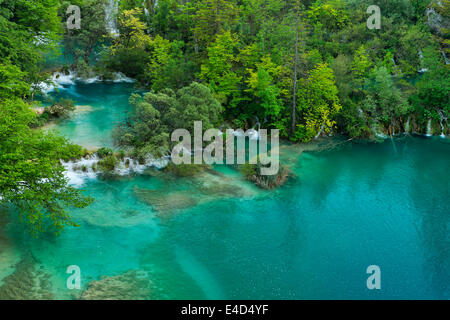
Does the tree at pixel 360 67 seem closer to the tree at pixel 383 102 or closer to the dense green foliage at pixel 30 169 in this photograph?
the tree at pixel 383 102

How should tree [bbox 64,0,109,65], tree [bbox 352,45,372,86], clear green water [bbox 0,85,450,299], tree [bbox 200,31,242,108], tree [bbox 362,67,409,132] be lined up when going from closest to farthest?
clear green water [bbox 0,85,450,299] < tree [bbox 200,31,242,108] < tree [bbox 362,67,409,132] < tree [bbox 352,45,372,86] < tree [bbox 64,0,109,65]

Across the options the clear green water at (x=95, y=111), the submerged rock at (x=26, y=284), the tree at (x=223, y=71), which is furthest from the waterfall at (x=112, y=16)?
the submerged rock at (x=26, y=284)

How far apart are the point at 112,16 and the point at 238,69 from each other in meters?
22.9

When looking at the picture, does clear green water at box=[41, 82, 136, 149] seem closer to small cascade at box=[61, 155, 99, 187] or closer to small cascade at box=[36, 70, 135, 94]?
small cascade at box=[36, 70, 135, 94]

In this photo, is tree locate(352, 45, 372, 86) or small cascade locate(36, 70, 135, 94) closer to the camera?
tree locate(352, 45, 372, 86)

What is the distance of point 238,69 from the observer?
41.0 m

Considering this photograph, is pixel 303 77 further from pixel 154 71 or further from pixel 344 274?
pixel 344 274

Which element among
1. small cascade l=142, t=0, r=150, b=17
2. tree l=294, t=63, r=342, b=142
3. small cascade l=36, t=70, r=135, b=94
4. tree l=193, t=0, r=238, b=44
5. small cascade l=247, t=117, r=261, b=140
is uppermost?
small cascade l=142, t=0, r=150, b=17

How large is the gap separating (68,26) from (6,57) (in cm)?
2357

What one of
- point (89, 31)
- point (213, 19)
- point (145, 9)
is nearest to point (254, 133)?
point (213, 19)

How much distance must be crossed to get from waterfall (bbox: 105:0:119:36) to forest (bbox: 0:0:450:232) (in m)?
0.18

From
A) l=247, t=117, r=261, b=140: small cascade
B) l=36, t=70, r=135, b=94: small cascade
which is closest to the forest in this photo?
l=247, t=117, r=261, b=140: small cascade

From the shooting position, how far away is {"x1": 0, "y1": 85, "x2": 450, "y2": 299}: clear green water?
69.6 ft
